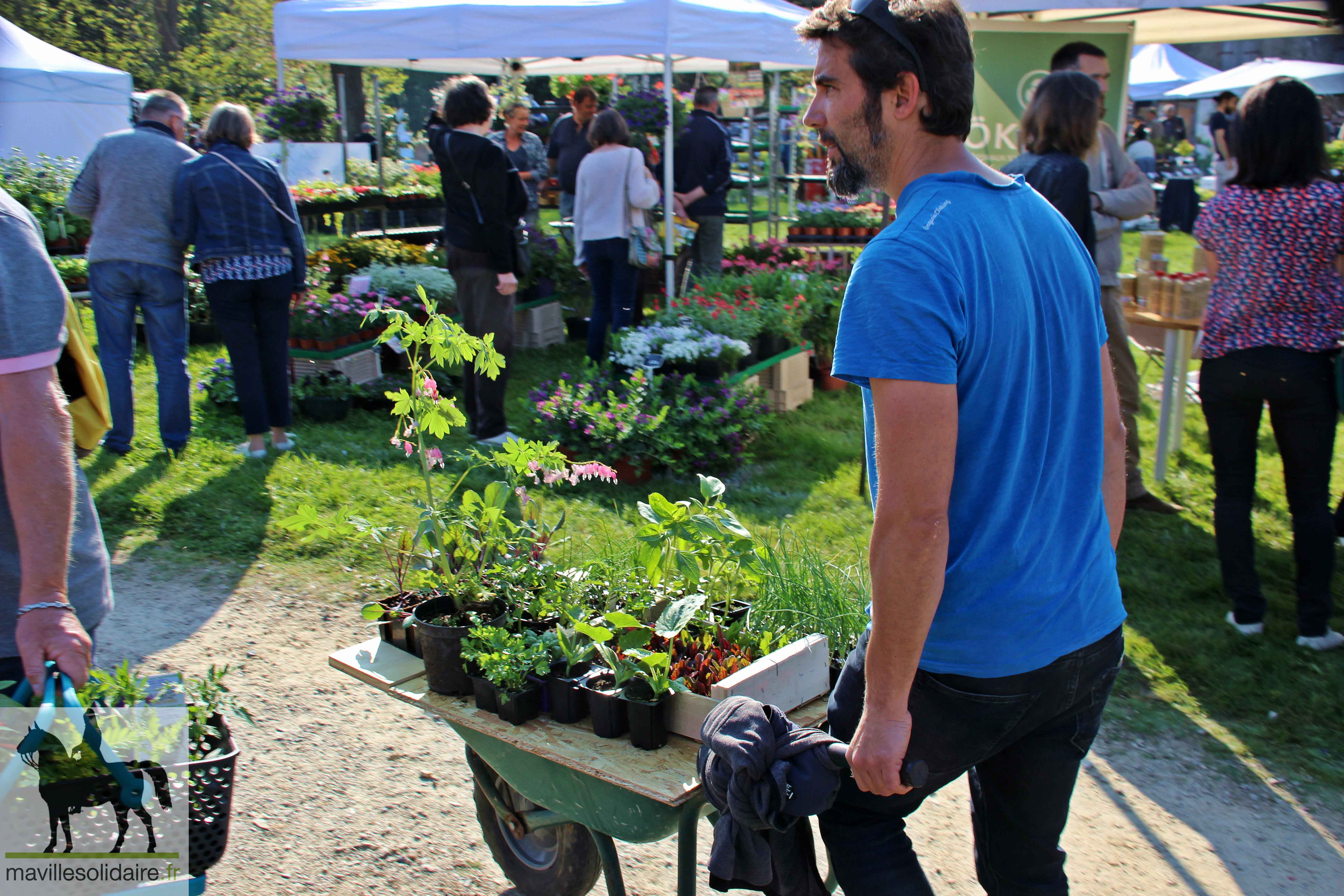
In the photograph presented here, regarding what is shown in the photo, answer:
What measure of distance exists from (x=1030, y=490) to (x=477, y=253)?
4.69m

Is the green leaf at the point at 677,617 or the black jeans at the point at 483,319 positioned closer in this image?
the green leaf at the point at 677,617

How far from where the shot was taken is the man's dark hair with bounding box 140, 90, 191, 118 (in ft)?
18.1

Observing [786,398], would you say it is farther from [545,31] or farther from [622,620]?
[622,620]

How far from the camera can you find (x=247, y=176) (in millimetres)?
5340

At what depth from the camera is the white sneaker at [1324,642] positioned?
3.77 m

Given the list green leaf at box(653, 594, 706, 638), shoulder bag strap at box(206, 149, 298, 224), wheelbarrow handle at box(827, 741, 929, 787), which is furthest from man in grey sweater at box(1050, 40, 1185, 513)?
shoulder bag strap at box(206, 149, 298, 224)

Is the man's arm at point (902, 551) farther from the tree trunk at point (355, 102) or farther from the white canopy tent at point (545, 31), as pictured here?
the tree trunk at point (355, 102)

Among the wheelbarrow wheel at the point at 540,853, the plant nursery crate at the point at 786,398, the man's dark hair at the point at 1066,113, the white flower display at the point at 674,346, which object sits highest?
the man's dark hair at the point at 1066,113

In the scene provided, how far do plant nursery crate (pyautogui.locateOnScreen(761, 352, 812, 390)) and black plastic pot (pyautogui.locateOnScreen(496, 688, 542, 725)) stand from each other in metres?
4.80

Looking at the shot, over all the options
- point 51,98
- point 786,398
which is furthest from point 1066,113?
point 51,98

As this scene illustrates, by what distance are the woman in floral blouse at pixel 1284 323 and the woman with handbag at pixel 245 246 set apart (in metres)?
4.33

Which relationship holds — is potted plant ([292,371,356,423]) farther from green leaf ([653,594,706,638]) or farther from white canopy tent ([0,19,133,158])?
white canopy tent ([0,19,133,158])

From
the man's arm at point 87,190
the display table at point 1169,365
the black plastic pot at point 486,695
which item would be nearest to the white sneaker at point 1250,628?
the display table at point 1169,365

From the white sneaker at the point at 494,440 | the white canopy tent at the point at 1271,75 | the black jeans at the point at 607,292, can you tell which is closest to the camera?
the white sneaker at the point at 494,440
